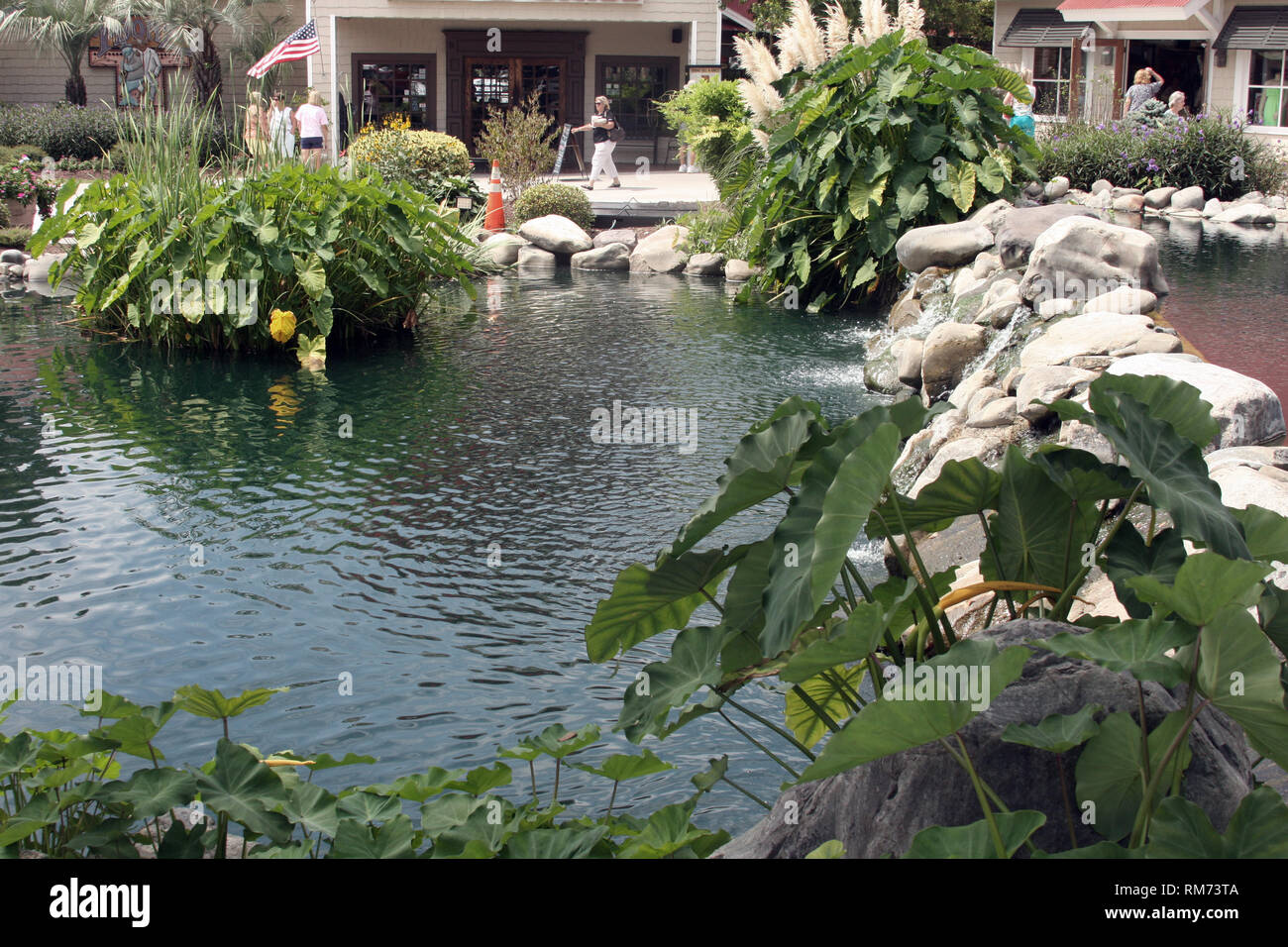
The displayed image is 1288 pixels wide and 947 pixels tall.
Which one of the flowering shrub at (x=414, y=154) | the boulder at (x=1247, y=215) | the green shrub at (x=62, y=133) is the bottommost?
the boulder at (x=1247, y=215)

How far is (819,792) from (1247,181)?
22864mm

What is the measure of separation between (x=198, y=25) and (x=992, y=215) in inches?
950

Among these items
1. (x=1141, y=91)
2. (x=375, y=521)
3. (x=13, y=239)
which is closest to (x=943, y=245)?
(x=375, y=521)

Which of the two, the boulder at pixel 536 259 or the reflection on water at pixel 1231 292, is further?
the boulder at pixel 536 259

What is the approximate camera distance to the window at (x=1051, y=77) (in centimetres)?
3234

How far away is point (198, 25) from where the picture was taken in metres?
30.1

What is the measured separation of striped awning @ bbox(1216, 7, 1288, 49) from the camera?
2611 centimetres

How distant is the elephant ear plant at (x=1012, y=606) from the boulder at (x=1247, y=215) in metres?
18.8

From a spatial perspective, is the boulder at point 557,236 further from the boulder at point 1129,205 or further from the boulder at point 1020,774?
the boulder at point 1020,774

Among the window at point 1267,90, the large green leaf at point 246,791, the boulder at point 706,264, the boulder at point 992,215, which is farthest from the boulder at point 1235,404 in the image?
the window at point 1267,90

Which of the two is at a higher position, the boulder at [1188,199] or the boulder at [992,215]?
the boulder at [1188,199]

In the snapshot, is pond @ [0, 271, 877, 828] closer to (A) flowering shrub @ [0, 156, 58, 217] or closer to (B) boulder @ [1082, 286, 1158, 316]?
(B) boulder @ [1082, 286, 1158, 316]

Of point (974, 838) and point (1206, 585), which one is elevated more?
point (1206, 585)

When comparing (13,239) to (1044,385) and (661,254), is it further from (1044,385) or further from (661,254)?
(1044,385)
